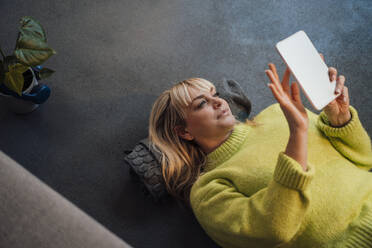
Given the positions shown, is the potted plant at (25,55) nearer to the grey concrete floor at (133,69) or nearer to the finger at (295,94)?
the grey concrete floor at (133,69)

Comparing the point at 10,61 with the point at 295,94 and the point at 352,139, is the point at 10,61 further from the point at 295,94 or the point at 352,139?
the point at 352,139

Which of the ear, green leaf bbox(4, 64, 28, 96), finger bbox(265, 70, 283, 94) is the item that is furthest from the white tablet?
green leaf bbox(4, 64, 28, 96)

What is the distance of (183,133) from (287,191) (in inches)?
22.7

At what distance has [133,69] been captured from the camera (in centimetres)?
214

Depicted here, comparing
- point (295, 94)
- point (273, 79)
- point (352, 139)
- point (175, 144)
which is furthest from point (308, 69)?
point (175, 144)

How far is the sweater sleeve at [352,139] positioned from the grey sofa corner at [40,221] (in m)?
0.99

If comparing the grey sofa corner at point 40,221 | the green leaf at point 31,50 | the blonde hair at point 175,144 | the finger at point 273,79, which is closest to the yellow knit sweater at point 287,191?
the blonde hair at point 175,144

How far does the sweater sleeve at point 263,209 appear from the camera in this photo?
1036mm

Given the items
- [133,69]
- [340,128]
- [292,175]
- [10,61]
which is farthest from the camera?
[133,69]

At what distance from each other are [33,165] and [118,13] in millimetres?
1194

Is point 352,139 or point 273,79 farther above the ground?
point 273,79

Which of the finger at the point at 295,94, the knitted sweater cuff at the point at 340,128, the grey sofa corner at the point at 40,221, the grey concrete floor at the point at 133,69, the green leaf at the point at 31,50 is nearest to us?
the grey sofa corner at the point at 40,221

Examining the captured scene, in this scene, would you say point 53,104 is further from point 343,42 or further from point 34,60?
point 343,42

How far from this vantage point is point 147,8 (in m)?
2.34
